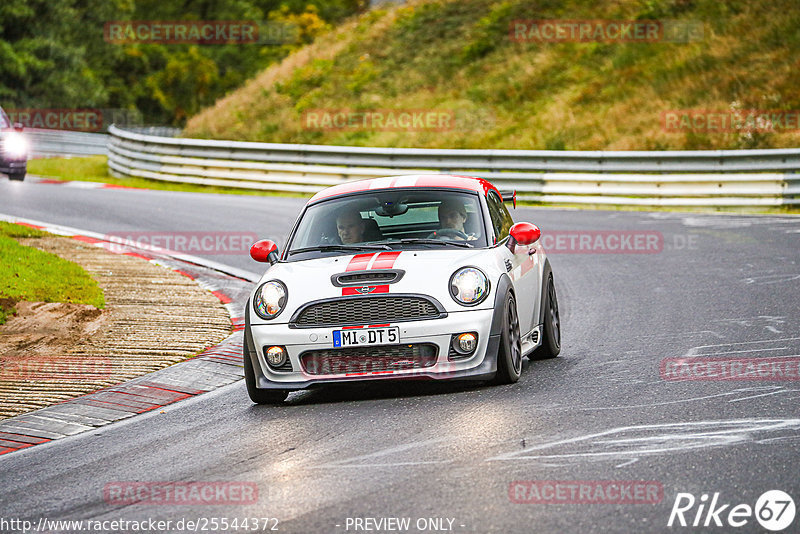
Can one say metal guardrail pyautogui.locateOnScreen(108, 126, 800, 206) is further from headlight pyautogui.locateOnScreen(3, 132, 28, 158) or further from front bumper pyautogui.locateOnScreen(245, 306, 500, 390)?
front bumper pyautogui.locateOnScreen(245, 306, 500, 390)

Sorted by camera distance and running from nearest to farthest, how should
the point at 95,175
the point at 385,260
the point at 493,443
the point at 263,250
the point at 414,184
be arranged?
the point at 493,443, the point at 385,260, the point at 263,250, the point at 414,184, the point at 95,175

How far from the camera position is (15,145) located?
22484 mm

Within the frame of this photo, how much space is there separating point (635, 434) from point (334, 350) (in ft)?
7.13

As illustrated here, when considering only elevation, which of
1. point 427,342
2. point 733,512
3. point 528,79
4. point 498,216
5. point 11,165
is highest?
point 528,79

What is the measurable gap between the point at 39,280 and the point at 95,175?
59.5ft

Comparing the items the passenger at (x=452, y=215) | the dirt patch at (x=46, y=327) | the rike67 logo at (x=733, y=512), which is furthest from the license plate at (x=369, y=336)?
the dirt patch at (x=46, y=327)

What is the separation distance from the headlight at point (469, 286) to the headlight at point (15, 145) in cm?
1658

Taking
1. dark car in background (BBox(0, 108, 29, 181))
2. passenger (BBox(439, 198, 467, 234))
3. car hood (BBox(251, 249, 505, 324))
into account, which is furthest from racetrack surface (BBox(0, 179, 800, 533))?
dark car in background (BBox(0, 108, 29, 181))

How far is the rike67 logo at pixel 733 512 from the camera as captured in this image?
4711mm

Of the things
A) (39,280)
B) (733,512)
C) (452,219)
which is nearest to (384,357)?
(452,219)

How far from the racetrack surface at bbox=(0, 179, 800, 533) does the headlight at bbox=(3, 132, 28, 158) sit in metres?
14.7

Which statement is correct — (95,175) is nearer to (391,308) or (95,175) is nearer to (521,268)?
(521,268)

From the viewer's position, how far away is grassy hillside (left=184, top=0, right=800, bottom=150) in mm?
27688

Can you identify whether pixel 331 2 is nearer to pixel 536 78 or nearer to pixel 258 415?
pixel 536 78
